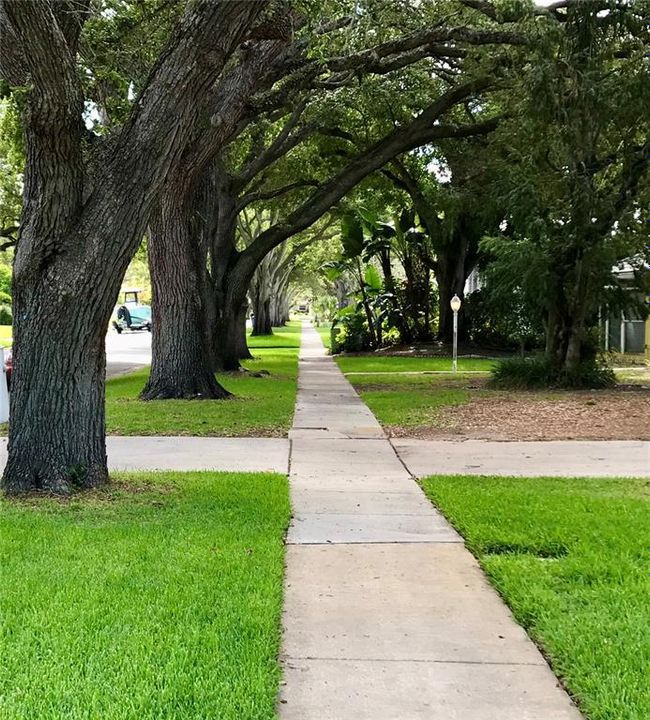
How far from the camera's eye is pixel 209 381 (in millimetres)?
14938

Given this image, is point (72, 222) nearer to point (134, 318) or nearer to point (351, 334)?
point (351, 334)

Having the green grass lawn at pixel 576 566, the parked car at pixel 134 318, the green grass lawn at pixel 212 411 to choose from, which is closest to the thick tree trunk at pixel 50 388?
the green grass lawn at pixel 576 566

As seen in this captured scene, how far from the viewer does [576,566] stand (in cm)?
488

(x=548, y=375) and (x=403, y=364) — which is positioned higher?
(x=548, y=375)

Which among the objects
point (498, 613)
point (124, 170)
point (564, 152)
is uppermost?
point (564, 152)

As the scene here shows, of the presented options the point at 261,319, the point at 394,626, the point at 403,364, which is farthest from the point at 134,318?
the point at 394,626

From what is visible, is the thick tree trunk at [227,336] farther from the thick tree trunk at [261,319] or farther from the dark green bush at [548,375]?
the thick tree trunk at [261,319]

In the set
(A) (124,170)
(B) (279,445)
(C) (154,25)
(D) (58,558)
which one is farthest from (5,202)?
(D) (58,558)

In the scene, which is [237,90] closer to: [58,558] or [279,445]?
[279,445]

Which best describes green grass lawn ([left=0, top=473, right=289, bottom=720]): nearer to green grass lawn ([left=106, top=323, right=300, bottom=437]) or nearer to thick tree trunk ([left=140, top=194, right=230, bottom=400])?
green grass lawn ([left=106, top=323, right=300, bottom=437])

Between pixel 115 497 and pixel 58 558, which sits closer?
pixel 58 558

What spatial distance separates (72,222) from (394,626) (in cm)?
427

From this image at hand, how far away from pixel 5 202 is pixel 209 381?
14192 mm

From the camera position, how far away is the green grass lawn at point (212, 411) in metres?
11.0
